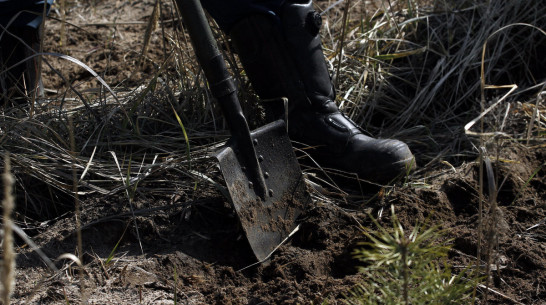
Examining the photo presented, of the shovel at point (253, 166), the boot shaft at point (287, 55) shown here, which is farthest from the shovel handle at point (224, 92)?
the boot shaft at point (287, 55)

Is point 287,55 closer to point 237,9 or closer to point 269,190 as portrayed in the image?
point 237,9

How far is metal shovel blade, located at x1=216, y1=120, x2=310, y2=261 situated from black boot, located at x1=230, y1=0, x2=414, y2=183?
232mm

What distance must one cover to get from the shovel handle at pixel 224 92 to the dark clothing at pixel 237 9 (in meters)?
0.25

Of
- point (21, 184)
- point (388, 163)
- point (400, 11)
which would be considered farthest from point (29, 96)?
point (400, 11)

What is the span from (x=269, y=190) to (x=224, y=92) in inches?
12.4

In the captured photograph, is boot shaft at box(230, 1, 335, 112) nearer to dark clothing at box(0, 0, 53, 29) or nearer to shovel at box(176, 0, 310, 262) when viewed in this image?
shovel at box(176, 0, 310, 262)

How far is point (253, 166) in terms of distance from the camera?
1805 millimetres

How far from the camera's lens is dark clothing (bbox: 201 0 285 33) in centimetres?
202

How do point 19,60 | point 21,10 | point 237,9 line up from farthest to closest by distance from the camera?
point 19,60, point 21,10, point 237,9

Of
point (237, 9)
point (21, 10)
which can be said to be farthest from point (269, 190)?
point (21, 10)

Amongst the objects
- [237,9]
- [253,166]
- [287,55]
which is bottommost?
[253,166]

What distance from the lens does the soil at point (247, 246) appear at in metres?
1.56

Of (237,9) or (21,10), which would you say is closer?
(237,9)

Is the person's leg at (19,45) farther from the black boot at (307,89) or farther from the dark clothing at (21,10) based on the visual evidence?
the black boot at (307,89)
